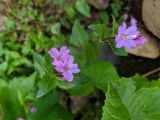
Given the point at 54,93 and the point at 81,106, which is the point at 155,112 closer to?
the point at 54,93

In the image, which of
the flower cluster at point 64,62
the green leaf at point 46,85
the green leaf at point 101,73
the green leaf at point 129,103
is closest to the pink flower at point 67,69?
the flower cluster at point 64,62

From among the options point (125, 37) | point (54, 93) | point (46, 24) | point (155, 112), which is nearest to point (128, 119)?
point (155, 112)

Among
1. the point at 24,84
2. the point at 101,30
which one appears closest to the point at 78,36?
the point at 101,30

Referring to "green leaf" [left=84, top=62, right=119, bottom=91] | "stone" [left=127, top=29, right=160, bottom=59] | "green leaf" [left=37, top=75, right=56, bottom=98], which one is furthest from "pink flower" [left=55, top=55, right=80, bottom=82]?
"stone" [left=127, top=29, right=160, bottom=59]

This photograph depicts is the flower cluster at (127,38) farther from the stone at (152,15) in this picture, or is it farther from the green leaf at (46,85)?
the stone at (152,15)

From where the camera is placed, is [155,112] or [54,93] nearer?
[155,112]
